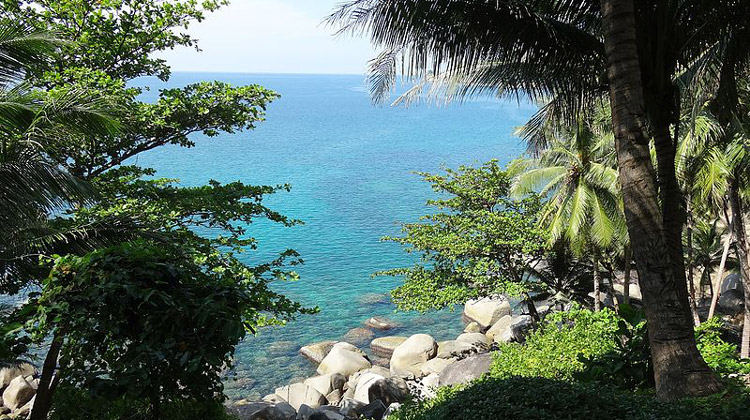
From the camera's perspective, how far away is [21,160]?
19.2 ft

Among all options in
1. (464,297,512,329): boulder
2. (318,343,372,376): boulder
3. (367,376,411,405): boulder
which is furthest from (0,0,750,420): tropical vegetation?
(464,297,512,329): boulder

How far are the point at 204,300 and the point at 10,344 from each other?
154 cm

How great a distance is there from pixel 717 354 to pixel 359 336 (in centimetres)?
1586

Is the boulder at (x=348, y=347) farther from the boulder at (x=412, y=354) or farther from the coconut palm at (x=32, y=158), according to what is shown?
the coconut palm at (x=32, y=158)

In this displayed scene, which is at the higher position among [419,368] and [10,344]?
[10,344]

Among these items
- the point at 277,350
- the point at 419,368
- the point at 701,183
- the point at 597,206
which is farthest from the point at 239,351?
the point at 701,183

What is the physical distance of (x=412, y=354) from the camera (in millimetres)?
18422

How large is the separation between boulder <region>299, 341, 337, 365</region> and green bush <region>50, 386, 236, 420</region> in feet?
45.4

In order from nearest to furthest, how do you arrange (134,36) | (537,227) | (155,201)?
(155,201) < (134,36) < (537,227)

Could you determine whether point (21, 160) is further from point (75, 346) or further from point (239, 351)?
point (239, 351)

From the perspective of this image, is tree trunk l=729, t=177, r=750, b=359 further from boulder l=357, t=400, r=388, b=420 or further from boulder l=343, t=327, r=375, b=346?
boulder l=343, t=327, r=375, b=346

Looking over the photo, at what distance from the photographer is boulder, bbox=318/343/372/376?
58.4 feet

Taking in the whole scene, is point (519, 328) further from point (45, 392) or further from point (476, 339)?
point (45, 392)

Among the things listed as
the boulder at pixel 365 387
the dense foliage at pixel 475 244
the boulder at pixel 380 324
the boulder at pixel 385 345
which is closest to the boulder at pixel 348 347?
the boulder at pixel 385 345
